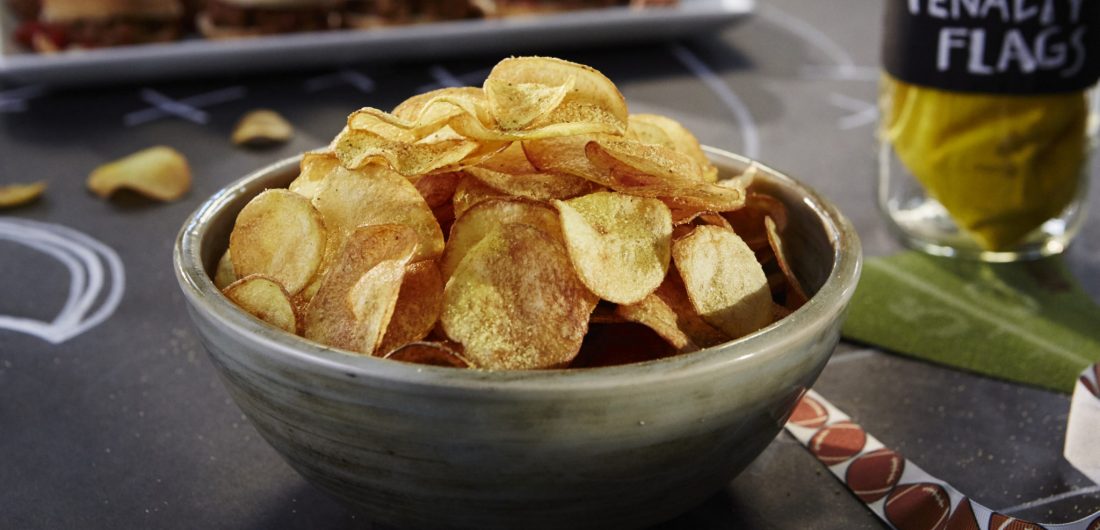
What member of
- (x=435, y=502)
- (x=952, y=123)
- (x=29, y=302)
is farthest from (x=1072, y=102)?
(x=29, y=302)

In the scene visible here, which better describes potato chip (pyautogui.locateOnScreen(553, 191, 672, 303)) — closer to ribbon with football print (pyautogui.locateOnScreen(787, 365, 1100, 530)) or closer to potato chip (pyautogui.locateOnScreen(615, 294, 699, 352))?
potato chip (pyautogui.locateOnScreen(615, 294, 699, 352))

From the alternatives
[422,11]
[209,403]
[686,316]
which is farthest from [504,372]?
[422,11]

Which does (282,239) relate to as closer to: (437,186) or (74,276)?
(437,186)

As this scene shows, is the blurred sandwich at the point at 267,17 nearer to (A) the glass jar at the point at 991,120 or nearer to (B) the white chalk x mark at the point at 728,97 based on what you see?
(B) the white chalk x mark at the point at 728,97

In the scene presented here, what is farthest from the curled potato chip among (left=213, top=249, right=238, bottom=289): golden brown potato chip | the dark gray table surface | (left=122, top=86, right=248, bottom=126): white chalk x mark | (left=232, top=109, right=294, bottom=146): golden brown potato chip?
(left=213, top=249, right=238, bottom=289): golden brown potato chip

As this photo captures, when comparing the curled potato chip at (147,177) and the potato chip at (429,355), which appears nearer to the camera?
the potato chip at (429,355)

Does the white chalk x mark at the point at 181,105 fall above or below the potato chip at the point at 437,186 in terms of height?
below

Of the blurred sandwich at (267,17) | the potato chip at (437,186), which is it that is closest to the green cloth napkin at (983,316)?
the potato chip at (437,186)
